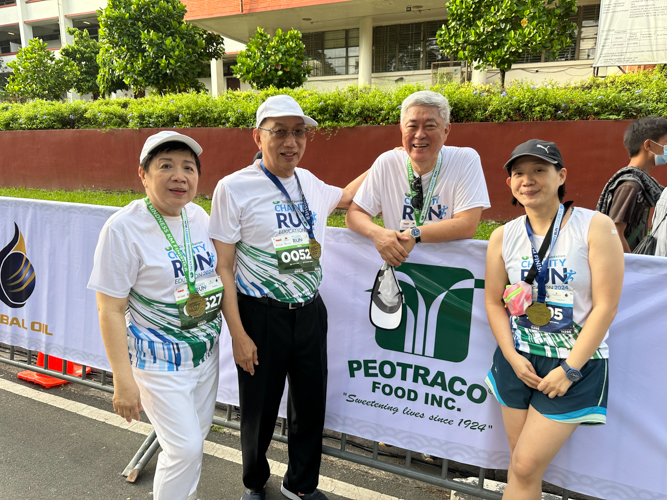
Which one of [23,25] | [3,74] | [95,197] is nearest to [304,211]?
[95,197]

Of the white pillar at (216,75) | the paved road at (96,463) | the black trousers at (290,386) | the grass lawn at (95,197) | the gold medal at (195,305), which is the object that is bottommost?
the paved road at (96,463)

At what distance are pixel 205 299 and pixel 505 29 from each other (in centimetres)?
1107

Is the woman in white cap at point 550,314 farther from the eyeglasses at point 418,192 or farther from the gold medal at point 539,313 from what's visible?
the eyeglasses at point 418,192

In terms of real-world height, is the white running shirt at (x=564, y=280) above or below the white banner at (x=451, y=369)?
above

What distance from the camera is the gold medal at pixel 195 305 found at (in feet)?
7.28

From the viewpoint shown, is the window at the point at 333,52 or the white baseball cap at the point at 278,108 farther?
the window at the point at 333,52

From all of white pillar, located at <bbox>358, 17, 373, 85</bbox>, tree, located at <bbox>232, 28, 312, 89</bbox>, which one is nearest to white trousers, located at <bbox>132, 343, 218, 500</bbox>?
tree, located at <bbox>232, 28, 312, 89</bbox>

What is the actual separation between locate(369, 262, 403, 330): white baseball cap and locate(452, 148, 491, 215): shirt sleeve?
548mm

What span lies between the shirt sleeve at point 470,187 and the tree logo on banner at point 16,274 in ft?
11.3

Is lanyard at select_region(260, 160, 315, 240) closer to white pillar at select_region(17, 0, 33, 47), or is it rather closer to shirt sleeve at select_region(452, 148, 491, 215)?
shirt sleeve at select_region(452, 148, 491, 215)

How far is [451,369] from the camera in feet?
8.75

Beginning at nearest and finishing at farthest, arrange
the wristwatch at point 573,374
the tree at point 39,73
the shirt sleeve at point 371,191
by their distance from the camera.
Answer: the wristwatch at point 573,374, the shirt sleeve at point 371,191, the tree at point 39,73

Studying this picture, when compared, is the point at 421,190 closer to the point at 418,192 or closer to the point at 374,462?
the point at 418,192

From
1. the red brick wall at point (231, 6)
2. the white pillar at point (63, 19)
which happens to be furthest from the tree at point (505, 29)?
the white pillar at point (63, 19)
